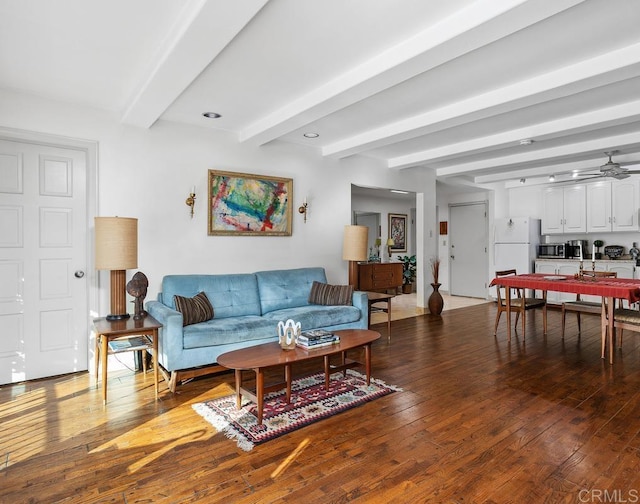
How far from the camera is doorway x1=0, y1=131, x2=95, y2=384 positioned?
138 inches

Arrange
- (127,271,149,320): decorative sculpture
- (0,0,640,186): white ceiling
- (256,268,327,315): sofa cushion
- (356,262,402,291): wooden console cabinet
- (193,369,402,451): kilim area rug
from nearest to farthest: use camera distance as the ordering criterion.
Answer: (0,0,640,186): white ceiling
(193,369,402,451): kilim area rug
(127,271,149,320): decorative sculpture
(256,268,327,315): sofa cushion
(356,262,402,291): wooden console cabinet

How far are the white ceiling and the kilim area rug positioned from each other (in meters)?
2.39

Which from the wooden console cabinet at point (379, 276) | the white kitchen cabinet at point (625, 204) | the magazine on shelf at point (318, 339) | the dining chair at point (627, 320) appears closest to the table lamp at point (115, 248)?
the magazine on shelf at point (318, 339)

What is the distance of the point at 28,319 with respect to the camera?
3.61 metres

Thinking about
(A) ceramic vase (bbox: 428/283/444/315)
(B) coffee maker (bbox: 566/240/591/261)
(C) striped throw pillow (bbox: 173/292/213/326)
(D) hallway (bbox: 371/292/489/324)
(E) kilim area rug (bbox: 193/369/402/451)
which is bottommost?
(E) kilim area rug (bbox: 193/369/402/451)

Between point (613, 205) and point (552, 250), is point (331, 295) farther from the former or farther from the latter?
point (613, 205)

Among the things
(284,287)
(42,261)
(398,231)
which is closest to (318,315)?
(284,287)

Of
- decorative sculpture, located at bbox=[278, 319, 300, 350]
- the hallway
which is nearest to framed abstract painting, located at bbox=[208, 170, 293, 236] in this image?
decorative sculpture, located at bbox=[278, 319, 300, 350]

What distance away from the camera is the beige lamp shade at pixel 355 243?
17.2 feet

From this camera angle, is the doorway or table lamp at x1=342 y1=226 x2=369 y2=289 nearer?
the doorway

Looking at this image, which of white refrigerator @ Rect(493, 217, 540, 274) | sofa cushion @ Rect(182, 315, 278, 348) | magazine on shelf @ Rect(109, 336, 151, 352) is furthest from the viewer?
white refrigerator @ Rect(493, 217, 540, 274)

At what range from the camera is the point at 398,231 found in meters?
9.95

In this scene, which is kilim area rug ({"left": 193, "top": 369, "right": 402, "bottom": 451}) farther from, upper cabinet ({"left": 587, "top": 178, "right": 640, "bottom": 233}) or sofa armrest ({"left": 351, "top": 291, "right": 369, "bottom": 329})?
upper cabinet ({"left": 587, "top": 178, "right": 640, "bottom": 233})

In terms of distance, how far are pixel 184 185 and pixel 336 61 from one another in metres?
2.23
